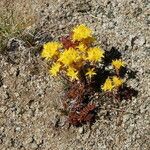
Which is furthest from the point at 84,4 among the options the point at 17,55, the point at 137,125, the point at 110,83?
the point at 137,125

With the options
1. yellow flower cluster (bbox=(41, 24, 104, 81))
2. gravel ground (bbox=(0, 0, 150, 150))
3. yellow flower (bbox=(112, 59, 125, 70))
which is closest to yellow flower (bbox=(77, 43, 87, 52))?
yellow flower cluster (bbox=(41, 24, 104, 81))

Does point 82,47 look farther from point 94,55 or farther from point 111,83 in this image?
point 111,83

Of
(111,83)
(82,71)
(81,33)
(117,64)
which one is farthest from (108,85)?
A: (81,33)

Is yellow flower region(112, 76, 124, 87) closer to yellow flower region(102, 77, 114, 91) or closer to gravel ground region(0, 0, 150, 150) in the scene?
yellow flower region(102, 77, 114, 91)

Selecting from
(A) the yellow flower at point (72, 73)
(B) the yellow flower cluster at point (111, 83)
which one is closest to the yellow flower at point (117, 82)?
(B) the yellow flower cluster at point (111, 83)

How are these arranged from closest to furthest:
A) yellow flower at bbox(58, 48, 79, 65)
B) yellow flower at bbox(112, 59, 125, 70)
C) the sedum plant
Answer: yellow flower at bbox(58, 48, 79, 65)
the sedum plant
yellow flower at bbox(112, 59, 125, 70)

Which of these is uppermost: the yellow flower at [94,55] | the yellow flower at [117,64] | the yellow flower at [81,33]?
the yellow flower at [81,33]

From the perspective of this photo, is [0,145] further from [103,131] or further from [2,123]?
[103,131]

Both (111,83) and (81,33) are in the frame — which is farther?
(111,83)

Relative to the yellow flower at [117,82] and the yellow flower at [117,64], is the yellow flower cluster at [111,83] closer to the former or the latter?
the yellow flower at [117,82]
